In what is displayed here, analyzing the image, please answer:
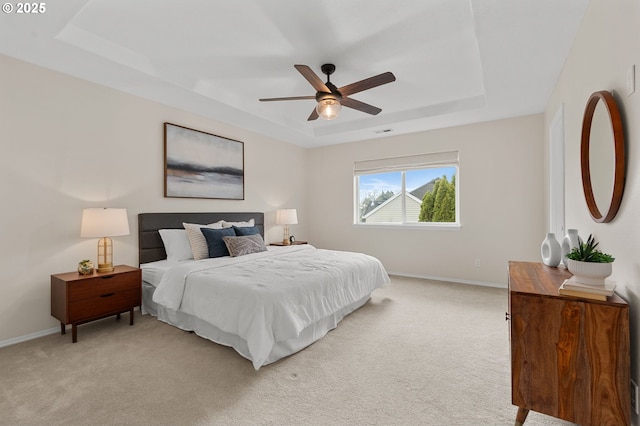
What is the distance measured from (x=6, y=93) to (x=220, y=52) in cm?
188

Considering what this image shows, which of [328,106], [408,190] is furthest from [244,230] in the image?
[408,190]

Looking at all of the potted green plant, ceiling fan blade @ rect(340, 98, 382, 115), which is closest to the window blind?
ceiling fan blade @ rect(340, 98, 382, 115)

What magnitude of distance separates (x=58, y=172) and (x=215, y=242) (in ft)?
5.44

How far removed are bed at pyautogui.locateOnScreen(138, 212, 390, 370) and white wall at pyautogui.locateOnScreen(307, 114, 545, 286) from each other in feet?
5.13

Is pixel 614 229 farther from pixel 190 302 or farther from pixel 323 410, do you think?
pixel 190 302

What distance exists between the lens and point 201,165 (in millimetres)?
4238

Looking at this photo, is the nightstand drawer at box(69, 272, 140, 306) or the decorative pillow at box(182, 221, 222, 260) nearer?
the nightstand drawer at box(69, 272, 140, 306)

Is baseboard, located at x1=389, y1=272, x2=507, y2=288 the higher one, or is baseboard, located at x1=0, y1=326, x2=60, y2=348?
baseboard, located at x1=389, y1=272, x2=507, y2=288

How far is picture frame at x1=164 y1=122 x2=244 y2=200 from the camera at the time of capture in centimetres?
390

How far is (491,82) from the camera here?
3.16m

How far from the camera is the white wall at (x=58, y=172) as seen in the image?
2684 millimetres

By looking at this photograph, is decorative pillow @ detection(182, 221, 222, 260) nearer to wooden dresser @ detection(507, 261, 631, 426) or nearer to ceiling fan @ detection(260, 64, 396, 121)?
ceiling fan @ detection(260, 64, 396, 121)

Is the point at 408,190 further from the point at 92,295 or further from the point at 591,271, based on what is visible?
the point at 92,295

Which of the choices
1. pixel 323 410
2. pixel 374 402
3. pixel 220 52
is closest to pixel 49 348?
pixel 323 410
